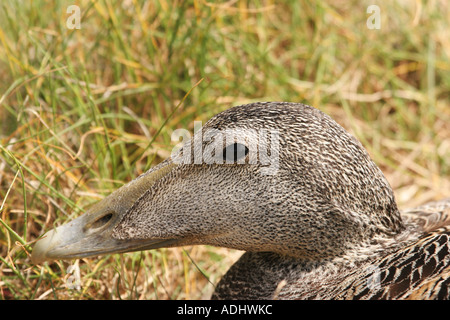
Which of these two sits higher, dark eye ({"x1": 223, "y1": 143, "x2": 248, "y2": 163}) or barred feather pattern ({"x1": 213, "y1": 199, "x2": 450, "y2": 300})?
dark eye ({"x1": 223, "y1": 143, "x2": 248, "y2": 163})

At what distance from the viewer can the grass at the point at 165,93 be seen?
8.25ft

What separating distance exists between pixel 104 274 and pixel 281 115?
111cm

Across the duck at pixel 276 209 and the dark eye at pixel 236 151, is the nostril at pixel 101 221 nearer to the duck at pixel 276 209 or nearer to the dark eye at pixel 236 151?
the duck at pixel 276 209

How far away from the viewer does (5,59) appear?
2963mm

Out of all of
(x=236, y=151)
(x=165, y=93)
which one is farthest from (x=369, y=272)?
(x=165, y=93)

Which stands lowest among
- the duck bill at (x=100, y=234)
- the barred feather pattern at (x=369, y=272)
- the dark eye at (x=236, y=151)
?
the barred feather pattern at (x=369, y=272)

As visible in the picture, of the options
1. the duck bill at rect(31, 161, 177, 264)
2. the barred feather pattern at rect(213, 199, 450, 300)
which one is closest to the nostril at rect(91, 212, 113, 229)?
the duck bill at rect(31, 161, 177, 264)

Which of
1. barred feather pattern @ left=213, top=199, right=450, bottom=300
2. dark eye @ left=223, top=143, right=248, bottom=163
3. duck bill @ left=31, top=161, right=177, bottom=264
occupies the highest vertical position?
dark eye @ left=223, top=143, right=248, bottom=163

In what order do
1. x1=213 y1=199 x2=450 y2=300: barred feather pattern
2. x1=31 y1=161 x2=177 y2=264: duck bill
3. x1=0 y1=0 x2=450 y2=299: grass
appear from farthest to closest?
x1=0 y1=0 x2=450 y2=299: grass, x1=31 y1=161 x2=177 y2=264: duck bill, x1=213 y1=199 x2=450 y2=300: barred feather pattern

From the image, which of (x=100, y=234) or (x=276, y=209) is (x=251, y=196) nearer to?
(x=276, y=209)

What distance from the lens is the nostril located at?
1962mm

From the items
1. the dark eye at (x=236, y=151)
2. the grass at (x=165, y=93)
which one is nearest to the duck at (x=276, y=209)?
the dark eye at (x=236, y=151)

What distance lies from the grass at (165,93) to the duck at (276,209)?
353mm

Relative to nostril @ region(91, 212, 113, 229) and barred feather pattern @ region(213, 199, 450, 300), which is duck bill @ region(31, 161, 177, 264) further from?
barred feather pattern @ region(213, 199, 450, 300)
